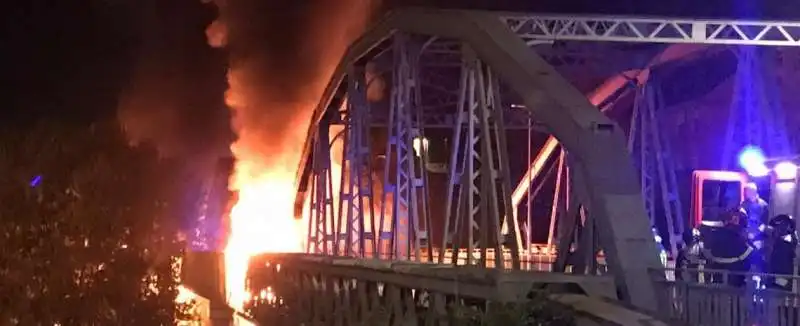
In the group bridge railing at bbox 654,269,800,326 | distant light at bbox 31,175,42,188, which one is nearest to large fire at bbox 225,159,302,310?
distant light at bbox 31,175,42,188

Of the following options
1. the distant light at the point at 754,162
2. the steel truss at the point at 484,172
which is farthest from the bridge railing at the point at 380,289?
the distant light at the point at 754,162

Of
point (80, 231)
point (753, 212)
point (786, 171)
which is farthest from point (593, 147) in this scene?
point (80, 231)

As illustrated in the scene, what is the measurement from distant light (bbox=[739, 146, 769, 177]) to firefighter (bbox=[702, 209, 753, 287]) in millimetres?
6876

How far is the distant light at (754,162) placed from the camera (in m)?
21.8

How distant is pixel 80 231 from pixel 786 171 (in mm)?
13076

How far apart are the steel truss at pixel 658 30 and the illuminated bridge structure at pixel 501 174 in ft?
0.13

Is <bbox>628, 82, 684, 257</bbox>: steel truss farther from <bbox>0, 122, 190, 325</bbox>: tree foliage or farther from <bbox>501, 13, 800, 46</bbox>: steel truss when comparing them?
<bbox>0, 122, 190, 325</bbox>: tree foliage

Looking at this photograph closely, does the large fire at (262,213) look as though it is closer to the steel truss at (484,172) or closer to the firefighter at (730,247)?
the steel truss at (484,172)

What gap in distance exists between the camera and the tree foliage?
16719mm

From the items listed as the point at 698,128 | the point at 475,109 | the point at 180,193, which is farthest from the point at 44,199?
the point at 698,128

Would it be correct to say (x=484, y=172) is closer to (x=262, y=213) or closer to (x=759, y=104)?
(x=759, y=104)

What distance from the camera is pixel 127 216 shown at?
59.3 ft

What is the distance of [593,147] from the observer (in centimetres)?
1372

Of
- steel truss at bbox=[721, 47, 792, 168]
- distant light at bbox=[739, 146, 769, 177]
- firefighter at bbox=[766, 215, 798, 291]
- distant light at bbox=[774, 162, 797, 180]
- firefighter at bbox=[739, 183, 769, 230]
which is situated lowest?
firefighter at bbox=[766, 215, 798, 291]
